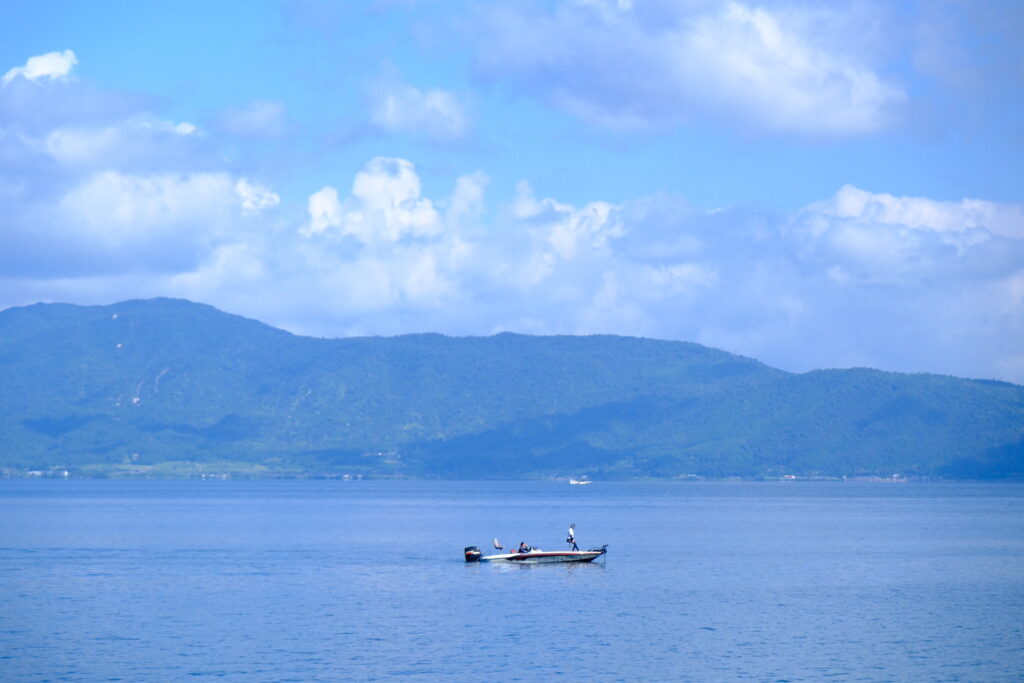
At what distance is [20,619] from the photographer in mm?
87688

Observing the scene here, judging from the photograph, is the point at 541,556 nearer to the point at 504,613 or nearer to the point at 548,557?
the point at 548,557

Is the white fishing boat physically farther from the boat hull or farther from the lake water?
the lake water

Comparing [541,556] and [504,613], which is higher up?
[541,556]

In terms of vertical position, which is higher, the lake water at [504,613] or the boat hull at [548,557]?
the boat hull at [548,557]

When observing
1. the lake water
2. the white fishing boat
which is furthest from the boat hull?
the lake water

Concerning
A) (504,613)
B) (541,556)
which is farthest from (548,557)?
(504,613)

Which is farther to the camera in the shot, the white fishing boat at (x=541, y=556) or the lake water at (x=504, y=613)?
the white fishing boat at (x=541, y=556)

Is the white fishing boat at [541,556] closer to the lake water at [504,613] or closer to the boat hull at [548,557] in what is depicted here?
the boat hull at [548,557]

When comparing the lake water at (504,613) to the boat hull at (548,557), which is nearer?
the lake water at (504,613)

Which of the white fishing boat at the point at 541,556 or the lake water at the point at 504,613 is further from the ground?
the white fishing boat at the point at 541,556

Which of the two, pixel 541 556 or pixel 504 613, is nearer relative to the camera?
pixel 504 613

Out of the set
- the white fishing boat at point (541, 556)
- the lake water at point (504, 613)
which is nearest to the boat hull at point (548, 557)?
the white fishing boat at point (541, 556)

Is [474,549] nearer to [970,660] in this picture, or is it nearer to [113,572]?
[113,572]

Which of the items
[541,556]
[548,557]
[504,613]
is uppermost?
[541,556]
